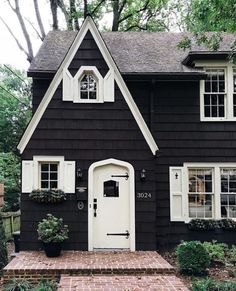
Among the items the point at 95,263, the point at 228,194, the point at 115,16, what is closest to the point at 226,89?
the point at 228,194

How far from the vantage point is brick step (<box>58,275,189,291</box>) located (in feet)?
21.9

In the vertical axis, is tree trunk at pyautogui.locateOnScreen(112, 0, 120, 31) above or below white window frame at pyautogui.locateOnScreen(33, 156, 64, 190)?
above

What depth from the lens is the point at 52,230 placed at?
8852 mm

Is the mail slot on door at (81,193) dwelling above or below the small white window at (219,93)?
below

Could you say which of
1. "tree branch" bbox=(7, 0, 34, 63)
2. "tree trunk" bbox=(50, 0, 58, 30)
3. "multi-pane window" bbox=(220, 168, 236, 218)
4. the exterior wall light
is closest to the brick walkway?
the exterior wall light

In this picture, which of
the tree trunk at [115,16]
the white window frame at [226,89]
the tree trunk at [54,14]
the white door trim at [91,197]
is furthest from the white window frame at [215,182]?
the tree trunk at [115,16]

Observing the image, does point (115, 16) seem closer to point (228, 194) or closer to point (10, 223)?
point (10, 223)

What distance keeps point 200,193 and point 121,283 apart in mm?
4566

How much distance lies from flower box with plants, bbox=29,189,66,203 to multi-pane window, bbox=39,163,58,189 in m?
0.37

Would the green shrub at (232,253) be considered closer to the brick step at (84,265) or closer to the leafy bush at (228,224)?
the leafy bush at (228,224)

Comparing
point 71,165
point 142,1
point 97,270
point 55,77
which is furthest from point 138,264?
point 142,1

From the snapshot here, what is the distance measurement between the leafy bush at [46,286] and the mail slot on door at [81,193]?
263cm

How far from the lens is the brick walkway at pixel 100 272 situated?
22.5 feet

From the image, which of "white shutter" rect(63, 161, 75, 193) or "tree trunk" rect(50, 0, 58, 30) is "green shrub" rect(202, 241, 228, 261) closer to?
"white shutter" rect(63, 161, 75, 193)
